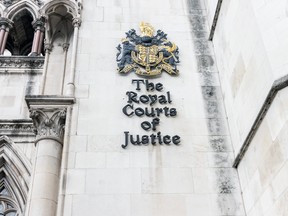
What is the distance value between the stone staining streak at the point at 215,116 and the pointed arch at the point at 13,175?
521 centimetres

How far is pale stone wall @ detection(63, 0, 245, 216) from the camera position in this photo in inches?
296

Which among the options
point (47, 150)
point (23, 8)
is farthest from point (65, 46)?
point (23, 8)

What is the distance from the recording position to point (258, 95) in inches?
278

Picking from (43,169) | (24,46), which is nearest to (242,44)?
(43,169)

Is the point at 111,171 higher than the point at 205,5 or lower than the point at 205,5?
lower

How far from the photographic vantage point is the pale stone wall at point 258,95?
20.4 feet

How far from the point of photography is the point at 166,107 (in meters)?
8.91

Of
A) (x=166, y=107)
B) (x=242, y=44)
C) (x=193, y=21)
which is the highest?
(x=193, y=21)

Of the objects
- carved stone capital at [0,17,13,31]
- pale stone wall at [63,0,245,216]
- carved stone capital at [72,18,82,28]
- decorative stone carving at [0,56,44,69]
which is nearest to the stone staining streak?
pale stone wall at [63,0,245,216]

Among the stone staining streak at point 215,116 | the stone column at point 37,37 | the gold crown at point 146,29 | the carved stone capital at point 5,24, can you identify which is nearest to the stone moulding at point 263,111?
the stone staining streak at point 215,116

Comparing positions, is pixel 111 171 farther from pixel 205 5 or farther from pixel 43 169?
pixel 205 5

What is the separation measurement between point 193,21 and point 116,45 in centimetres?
245

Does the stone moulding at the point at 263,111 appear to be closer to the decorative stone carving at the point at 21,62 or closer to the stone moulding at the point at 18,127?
the stone moulding at the point at 18,127

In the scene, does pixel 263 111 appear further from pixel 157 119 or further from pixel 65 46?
pixel 65 46
